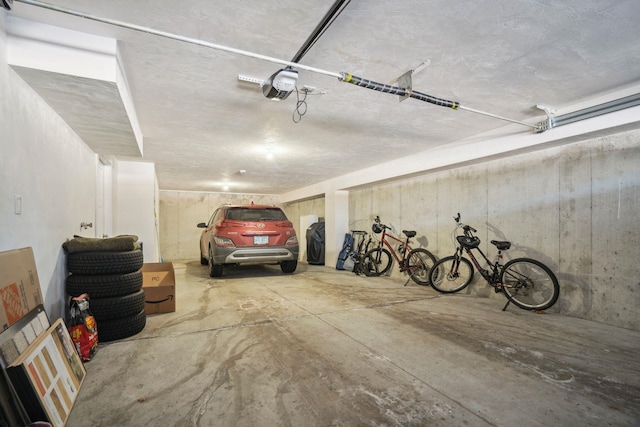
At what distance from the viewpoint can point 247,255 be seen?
5.29 m

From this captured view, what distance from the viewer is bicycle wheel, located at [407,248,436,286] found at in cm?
543

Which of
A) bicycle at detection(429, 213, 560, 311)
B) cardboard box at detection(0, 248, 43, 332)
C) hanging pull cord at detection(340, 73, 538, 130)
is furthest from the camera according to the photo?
bicycle at detection(429, 213, 560, 311)

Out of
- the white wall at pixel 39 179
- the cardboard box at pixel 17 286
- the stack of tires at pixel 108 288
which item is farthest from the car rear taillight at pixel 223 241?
the cardboard box at pixel 17 286

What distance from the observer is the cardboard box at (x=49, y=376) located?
127 centimetres

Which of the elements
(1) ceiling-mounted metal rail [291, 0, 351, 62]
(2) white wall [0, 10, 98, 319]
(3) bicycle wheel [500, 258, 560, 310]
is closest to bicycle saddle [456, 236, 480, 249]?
(3) bicycle wheel [500, 258, 560, 310]

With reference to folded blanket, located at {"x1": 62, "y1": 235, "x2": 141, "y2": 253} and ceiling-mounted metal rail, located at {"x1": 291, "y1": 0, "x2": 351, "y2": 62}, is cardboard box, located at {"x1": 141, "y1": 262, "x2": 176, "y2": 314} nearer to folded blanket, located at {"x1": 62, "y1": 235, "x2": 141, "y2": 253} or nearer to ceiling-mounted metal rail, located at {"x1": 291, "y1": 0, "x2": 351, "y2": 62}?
folded blanket, located at {"x1": 62, "y1": 235, "x2": 141, "y2": 253}

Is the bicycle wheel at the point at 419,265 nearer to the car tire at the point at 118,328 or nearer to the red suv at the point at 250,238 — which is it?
the red suv at the point at 250,238

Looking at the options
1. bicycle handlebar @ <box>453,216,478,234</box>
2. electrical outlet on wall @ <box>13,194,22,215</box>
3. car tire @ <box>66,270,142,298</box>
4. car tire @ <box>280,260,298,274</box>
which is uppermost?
electrical outlet on wall @ <box>13,194,22,215</box>

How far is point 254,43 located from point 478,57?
1793 millimetres

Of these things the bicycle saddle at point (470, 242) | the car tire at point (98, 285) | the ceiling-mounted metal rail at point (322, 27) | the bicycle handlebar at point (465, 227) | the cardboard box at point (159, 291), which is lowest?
the cardboard box at point (159, 291)

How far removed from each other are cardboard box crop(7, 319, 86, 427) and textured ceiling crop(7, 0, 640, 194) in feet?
5.98

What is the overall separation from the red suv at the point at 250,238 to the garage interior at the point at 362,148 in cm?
64

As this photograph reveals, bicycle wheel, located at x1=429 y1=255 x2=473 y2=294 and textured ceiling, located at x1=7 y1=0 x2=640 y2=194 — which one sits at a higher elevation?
textured ceiling, located at x1=7 y1=0 x2=640 y2=194

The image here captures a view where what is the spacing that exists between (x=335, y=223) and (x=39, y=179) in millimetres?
6036
